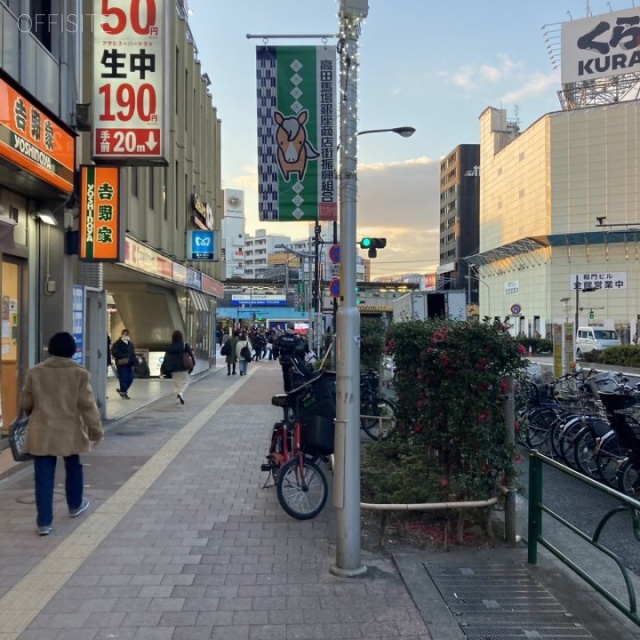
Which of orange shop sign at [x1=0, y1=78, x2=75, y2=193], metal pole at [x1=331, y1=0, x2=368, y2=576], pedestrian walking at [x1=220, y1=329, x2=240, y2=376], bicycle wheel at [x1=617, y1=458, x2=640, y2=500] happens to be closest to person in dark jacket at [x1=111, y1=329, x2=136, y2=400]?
orange shop sign at [x1=0, y1=78, x2=75, y2=193]

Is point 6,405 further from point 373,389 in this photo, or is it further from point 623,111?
point 623,111

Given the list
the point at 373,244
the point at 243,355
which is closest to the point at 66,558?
the point at 373,244

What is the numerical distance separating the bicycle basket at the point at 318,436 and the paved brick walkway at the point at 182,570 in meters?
0.61

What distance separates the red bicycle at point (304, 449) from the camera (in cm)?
565

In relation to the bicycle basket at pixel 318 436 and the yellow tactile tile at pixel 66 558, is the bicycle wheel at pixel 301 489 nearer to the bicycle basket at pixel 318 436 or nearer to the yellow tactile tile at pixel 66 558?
the bicycle basket at pixel 318 436

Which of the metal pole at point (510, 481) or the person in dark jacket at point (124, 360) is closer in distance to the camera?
the metal pole at point (510, 481)

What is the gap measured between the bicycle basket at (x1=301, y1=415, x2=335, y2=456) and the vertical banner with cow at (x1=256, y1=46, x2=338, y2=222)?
4462 millimetres

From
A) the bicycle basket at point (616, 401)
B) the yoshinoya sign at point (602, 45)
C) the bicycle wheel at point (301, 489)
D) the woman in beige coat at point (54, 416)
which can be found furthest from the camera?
the yoshinoya sign at point (602, 45)

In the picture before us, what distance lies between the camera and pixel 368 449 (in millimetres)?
6770

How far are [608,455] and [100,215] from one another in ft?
24.3

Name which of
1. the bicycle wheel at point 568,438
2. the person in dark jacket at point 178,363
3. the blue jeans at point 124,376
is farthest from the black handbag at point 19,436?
the blue jeans at point 124,376

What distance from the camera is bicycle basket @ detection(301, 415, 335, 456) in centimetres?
578

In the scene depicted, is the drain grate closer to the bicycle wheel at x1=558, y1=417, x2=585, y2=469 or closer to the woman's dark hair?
the woman's dark hair

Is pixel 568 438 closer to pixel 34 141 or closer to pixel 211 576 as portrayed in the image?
pixel 211 576
